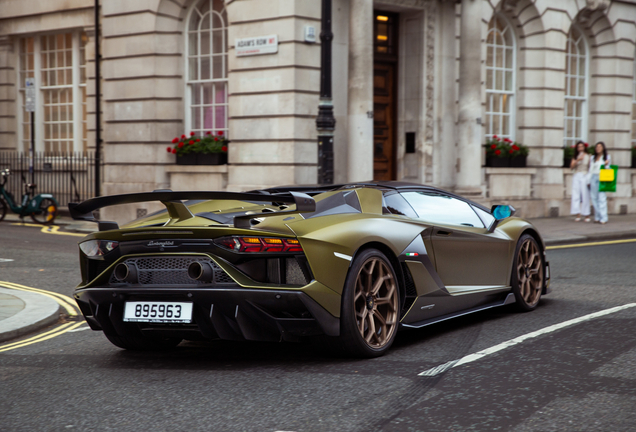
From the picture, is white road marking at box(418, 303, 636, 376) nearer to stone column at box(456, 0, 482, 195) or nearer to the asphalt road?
the asphalt road

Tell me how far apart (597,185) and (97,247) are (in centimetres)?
1545

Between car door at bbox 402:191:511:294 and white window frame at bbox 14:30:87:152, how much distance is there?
17.2 metres

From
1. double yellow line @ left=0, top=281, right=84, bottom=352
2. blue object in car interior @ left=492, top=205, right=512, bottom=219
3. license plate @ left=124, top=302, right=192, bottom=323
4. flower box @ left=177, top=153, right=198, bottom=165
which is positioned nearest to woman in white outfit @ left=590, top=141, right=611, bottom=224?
flower box @ left=177, top=153, right=198, bottom=165

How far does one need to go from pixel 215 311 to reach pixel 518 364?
1.91m

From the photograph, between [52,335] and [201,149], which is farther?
[201,149]

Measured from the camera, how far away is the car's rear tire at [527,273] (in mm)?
7188

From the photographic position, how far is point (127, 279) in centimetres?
528

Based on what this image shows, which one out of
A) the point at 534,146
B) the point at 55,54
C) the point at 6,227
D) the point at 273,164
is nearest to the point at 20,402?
the point at 273,164

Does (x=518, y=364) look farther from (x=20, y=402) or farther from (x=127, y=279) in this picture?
(x=20, y=402)

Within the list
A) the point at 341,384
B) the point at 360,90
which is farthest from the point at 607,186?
the point at 341,384

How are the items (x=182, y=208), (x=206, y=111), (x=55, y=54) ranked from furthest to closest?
(x=55, y=54), (x=206, y=111), (x=182, y=208)

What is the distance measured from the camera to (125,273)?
534 centimetres

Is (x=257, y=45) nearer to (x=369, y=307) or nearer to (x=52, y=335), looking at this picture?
(x=52, y=335)

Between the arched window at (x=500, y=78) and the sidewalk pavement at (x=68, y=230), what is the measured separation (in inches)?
105
